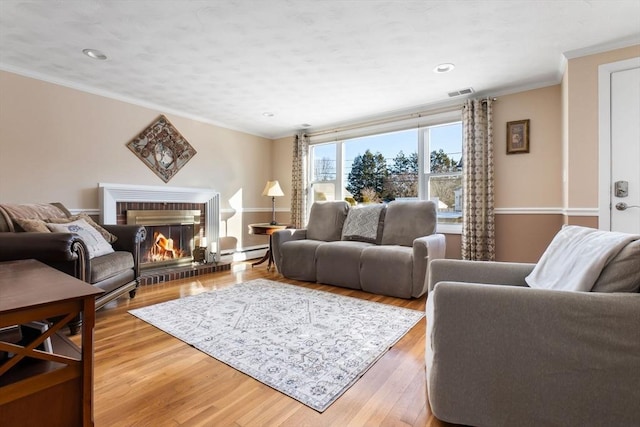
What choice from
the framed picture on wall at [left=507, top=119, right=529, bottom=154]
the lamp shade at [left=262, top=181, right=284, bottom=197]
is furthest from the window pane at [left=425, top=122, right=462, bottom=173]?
the lamp shade at [left=262, top=181, right=284, bottom=197]

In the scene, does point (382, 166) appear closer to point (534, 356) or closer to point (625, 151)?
point (625, 151)

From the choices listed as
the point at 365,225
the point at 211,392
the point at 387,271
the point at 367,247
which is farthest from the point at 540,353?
the point at 365,225

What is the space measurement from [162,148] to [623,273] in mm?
4537

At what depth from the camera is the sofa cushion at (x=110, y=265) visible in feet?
7.26

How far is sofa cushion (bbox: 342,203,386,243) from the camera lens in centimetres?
362

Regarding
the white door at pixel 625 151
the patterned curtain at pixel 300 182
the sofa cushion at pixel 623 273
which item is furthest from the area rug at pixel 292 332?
the patterned curtain at pixel 300 182

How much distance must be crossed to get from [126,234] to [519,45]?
3.93 m

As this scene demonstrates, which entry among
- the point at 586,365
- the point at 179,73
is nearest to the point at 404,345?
the point at 586,365

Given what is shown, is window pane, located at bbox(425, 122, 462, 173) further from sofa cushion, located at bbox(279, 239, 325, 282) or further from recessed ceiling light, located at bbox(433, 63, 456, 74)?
sofa cushion, located at bbox(279, 239, 325, 282)

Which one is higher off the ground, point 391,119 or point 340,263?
point 391,119

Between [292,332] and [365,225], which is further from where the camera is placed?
[365,225]

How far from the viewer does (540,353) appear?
3.33 ft

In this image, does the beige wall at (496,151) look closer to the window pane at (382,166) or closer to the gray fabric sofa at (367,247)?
the gray fabric sofa at (367,247)

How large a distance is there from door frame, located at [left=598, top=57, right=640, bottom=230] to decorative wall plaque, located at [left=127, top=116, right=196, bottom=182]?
471 centimetres
